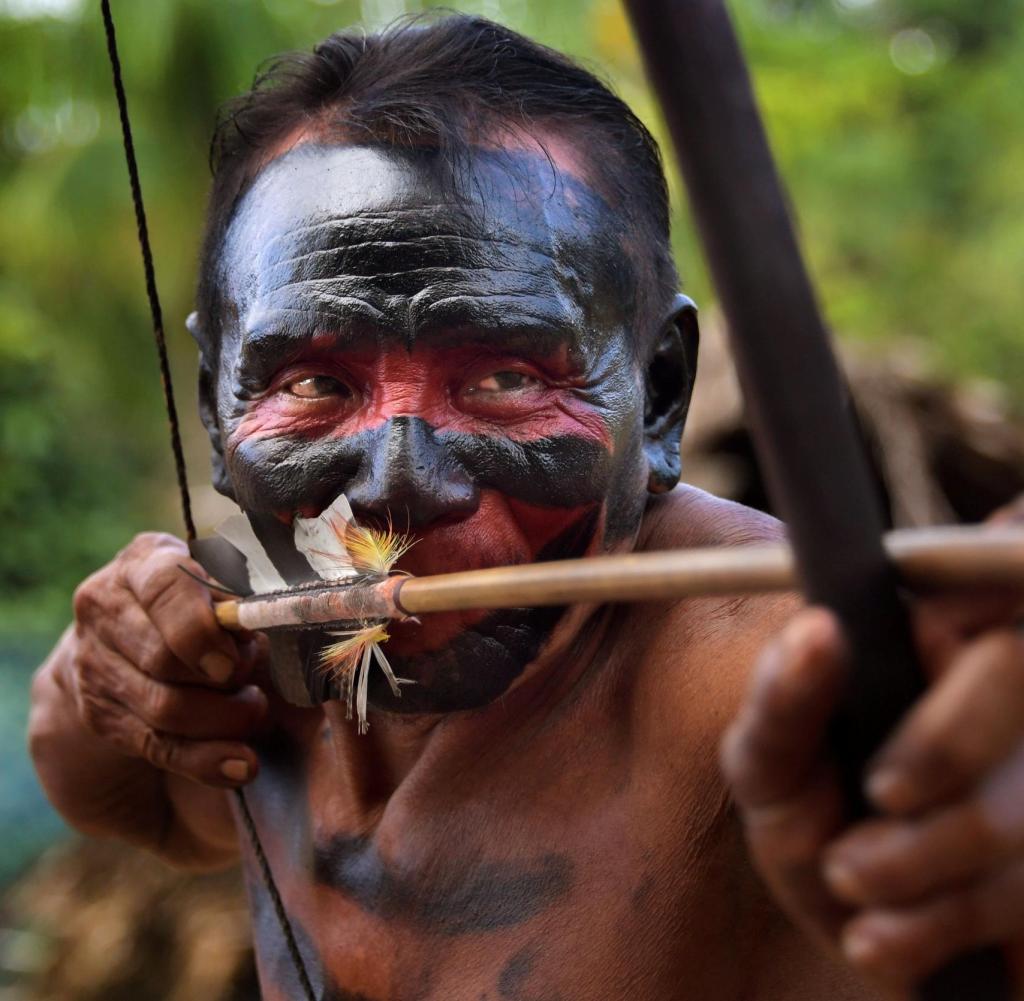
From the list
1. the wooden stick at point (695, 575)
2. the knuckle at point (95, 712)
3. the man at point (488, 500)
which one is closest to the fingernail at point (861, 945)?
the wooden stick at point (695, 575)

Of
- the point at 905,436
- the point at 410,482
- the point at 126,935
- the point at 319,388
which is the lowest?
the point at 126,935

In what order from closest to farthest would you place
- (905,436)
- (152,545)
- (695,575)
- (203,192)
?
(695,575) → (152,545) → (905,436) → (203,192)

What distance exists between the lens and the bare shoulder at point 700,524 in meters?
1.90

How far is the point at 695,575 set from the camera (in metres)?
1.04

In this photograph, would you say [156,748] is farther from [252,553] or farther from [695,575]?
[695,575]

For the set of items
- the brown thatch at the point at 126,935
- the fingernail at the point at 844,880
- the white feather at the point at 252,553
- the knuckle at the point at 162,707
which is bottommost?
the brown thatch at the point at 126,935

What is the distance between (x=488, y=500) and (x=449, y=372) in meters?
0.18

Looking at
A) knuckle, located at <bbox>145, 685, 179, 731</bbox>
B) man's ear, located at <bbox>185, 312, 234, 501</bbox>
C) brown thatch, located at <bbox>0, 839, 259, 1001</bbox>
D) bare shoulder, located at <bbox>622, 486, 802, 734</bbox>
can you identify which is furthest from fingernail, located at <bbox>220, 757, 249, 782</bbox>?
brown thatch, located at <bbox>0, 839, 259, 1001</bbox>

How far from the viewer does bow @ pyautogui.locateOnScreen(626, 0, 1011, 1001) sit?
3.14 feet

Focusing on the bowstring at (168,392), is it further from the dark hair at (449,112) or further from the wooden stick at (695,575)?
the wooden stick at (695,575)

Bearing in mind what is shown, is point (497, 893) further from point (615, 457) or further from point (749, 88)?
point (749, 88)

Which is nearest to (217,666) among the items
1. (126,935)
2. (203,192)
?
(126,935)

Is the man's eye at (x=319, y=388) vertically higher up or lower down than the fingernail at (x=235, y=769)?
higher up

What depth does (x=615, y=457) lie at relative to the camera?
1.84 meters
